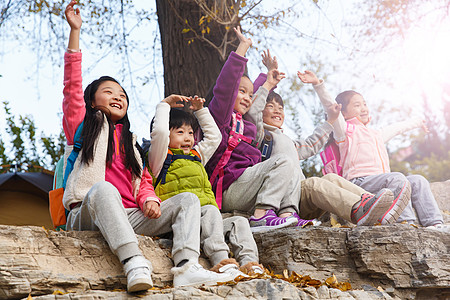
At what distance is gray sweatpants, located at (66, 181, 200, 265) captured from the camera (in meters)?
3.00

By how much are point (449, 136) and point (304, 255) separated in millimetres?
17791

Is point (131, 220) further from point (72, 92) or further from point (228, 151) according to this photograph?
point (228, 151)

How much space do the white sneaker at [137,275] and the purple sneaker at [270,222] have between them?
4.18 feet

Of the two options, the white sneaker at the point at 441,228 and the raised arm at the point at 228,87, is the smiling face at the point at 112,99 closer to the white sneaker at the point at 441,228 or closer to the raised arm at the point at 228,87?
the raised arm at the point at 228,87

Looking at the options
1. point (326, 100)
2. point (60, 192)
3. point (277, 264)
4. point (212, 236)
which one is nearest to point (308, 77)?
point (326, 100)

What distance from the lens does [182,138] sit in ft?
13.2

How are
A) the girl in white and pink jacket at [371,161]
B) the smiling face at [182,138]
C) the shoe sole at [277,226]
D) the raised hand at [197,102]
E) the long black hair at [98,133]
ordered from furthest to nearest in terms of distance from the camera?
the girl in white and pink jacket at [371,161], the raised hand at [197,102], the smiling face at [182,138], the shoe sole at [277,226], the long black hair at [98,133]

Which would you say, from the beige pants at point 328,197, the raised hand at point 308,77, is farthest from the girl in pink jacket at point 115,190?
the raised hand at point 308,77

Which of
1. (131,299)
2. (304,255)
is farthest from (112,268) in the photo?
(304,255)

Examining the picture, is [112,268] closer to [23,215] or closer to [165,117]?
[165,117]

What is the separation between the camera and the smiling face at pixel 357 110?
17.9 feet

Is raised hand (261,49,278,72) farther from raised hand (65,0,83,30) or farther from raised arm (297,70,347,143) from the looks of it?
raised hand (65,0,83,30)

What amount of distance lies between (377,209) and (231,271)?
1.40 meters

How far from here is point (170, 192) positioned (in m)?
3.78
